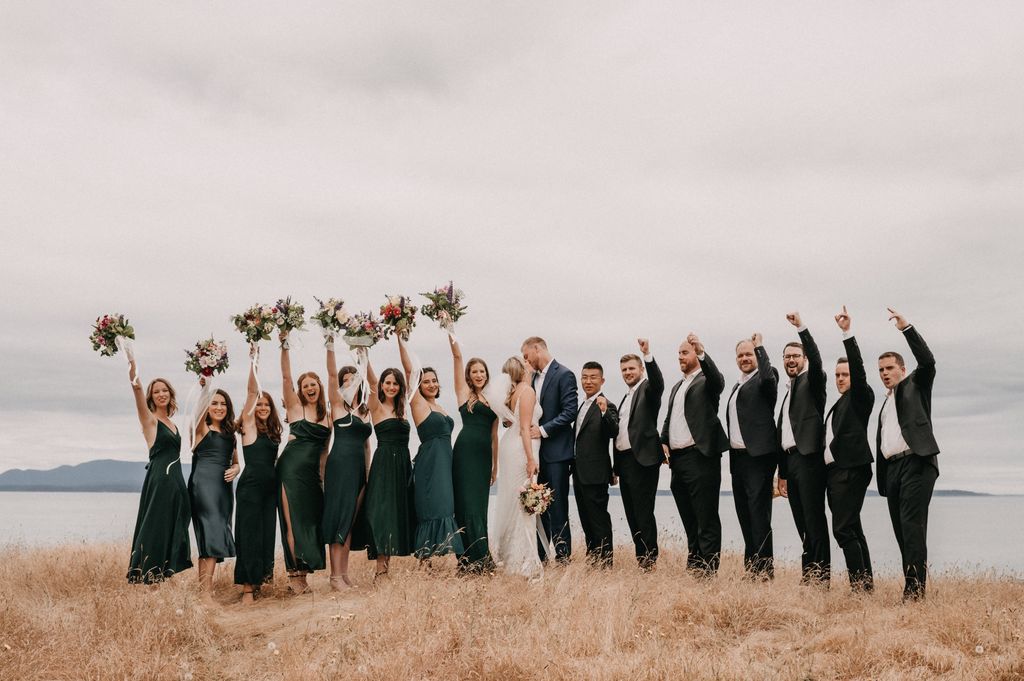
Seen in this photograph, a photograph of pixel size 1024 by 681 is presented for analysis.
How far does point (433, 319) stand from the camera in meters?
10.6

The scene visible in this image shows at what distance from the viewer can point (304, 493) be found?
1020 cm

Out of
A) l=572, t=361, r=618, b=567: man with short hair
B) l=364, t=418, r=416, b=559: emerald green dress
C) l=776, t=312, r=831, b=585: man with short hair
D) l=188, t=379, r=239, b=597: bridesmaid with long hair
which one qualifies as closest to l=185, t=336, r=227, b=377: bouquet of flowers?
l=188, t=379, r=239, b=597: bridesmaid with long hair

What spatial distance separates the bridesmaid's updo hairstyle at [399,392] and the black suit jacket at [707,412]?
→ 3.11 meters

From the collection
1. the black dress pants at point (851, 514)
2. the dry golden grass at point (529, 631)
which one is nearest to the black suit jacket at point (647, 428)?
the dry golden grass at point (529, 631)

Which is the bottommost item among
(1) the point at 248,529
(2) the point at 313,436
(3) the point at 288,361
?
Result: (1) the point at 248,529

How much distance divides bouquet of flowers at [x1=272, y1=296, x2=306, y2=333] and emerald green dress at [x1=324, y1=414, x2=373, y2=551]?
1.20 m

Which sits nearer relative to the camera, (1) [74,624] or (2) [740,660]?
(2) [740,660]

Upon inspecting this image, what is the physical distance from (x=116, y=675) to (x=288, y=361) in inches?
148

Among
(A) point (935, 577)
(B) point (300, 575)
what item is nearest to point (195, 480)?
(B) point (300, 575)

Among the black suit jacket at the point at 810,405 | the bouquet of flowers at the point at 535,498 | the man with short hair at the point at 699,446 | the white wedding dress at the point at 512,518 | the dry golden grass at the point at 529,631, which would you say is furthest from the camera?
the white wedding dress at the point at 512,518

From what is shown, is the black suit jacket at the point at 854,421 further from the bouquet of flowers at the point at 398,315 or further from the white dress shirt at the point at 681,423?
the bouquet of flowers at the point at 398,315

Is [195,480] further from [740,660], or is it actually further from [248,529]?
[740,660]

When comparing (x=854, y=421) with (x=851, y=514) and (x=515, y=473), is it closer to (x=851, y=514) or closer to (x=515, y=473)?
(x=851, y=514)

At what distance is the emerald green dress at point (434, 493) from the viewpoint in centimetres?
998
